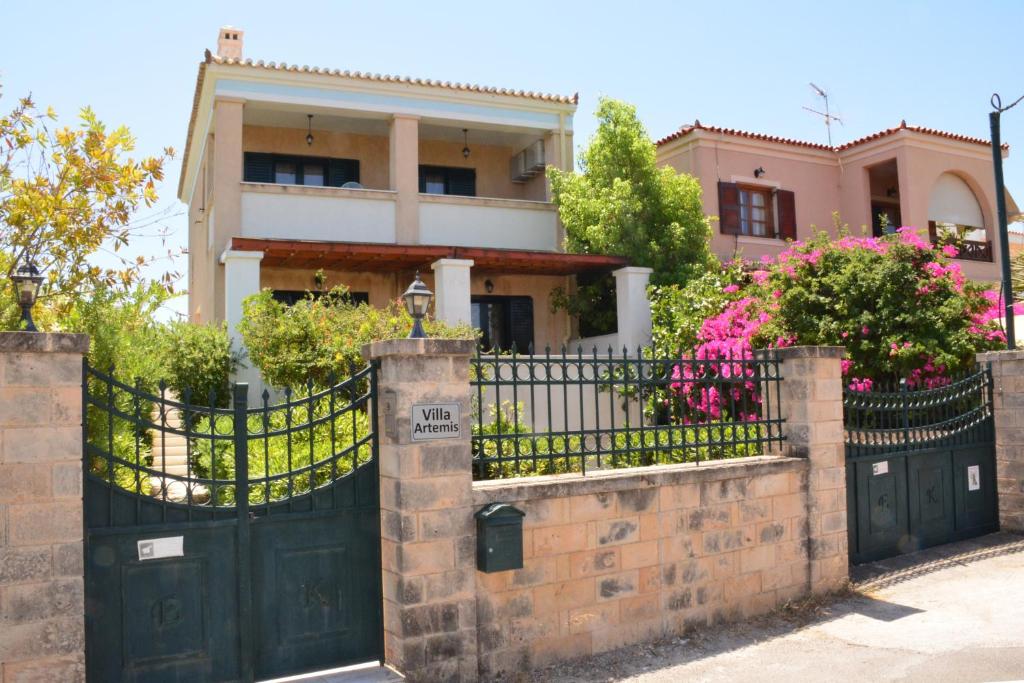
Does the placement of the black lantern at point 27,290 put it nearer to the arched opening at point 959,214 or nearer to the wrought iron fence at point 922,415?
the wrought iron fence at point 922,415

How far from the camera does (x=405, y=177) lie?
16.5 meters

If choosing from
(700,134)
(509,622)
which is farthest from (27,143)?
(700,134)

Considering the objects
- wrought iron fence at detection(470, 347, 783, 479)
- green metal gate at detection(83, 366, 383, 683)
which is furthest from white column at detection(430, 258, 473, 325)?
green metal gate at detection(83, 366, 383, 683)

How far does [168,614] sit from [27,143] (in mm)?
6582

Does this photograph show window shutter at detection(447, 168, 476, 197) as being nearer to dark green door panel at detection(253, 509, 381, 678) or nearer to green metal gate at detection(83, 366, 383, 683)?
green metal gate at detection(83, 366, 383, 683)

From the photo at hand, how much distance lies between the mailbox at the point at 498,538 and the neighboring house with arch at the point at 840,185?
14.3 meters

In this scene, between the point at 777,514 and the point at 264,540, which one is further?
the point at 777,514

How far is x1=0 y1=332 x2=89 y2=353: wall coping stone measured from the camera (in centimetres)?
470

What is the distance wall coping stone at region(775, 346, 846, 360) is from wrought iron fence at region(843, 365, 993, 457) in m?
0.87

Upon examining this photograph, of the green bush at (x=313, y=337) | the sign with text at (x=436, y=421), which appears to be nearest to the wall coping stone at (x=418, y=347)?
the sign with text at (x=436, y=421)

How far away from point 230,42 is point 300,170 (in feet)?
9.27

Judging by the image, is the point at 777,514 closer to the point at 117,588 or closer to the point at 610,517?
the point at 610,517

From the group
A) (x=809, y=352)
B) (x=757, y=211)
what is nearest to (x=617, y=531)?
(x=809, y=352)

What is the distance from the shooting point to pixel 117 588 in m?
5.07
